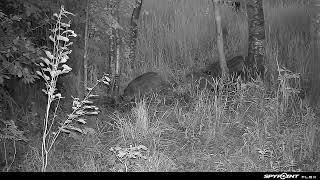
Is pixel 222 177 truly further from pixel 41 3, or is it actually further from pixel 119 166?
pixel 41 3

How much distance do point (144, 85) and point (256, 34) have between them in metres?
1.80

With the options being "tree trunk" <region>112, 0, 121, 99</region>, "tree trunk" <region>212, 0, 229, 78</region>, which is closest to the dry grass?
"tree trunk" <region>112, 0, 121, 99</region>

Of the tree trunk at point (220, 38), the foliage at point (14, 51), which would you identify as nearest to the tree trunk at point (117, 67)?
the tree trunk at point (220, 38)

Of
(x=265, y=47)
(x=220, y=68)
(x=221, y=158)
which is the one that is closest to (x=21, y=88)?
(x=221, y=158)

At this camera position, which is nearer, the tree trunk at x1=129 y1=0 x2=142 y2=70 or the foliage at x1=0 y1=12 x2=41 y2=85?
the foliage at x1=0 y1=12 x2=41 y2=85

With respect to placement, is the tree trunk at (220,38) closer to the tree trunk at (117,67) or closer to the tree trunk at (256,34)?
the tree trunk at (256,34)

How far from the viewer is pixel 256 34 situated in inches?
246

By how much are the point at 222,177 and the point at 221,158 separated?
56 centimetres

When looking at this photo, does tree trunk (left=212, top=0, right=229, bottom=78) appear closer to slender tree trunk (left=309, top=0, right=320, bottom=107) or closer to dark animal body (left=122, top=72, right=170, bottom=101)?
dark animal body (left=122, top=72, right=170, bottom=101)

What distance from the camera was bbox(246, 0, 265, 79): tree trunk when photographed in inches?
245

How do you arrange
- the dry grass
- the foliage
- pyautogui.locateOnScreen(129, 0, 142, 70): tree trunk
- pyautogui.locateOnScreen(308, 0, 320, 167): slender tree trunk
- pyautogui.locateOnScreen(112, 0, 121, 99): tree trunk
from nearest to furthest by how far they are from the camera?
1. the foliage
2. the dry grass
3. pyautogui.locateOnScreen(308, 0, 320, 167): slender tree trunk
4. pyautogui.locateOnScreen(112, 0, 121, 99): tree trunk
5. pyautogui.locateOnScreen(129, 0, 142, 70): tree trunk

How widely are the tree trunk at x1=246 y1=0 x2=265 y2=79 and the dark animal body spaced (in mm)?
1302

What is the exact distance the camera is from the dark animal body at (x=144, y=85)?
20.5 ft

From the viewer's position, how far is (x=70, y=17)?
4902 millimetres
